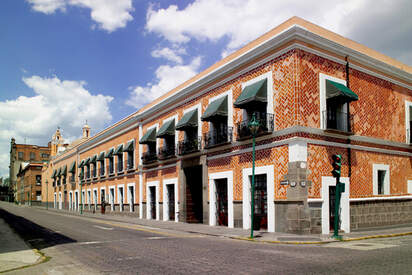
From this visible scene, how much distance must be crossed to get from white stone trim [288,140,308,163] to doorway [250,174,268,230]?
2.50m

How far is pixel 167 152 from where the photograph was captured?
91.6 ft

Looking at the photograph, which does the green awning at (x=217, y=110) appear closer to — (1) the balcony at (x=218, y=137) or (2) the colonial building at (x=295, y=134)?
(2) the colonial building at (x=295, y=134)

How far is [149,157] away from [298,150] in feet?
55.4

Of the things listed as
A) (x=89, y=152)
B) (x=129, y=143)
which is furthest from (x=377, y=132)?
(x=89, y=152)

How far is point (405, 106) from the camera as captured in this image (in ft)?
73.5

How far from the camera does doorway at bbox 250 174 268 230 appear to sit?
17.9m

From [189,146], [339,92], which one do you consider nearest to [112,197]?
[189,146]

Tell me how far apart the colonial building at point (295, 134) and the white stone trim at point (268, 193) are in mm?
51

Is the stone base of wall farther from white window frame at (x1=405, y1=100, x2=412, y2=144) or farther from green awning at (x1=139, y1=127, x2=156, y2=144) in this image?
green awning at (x1=139, y1=127, x2=156, y2=144)

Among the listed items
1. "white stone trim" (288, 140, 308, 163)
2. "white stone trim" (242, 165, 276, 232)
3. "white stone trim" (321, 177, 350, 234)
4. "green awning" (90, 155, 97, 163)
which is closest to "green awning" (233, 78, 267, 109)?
"white stone trim" (288, 140, 308, 163)

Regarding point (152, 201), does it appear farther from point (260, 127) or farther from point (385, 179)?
point (385, 179)

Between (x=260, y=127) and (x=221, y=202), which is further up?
(x=260, y=127)

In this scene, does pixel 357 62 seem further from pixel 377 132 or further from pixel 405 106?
pixel 405 106

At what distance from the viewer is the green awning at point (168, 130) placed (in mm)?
27094
